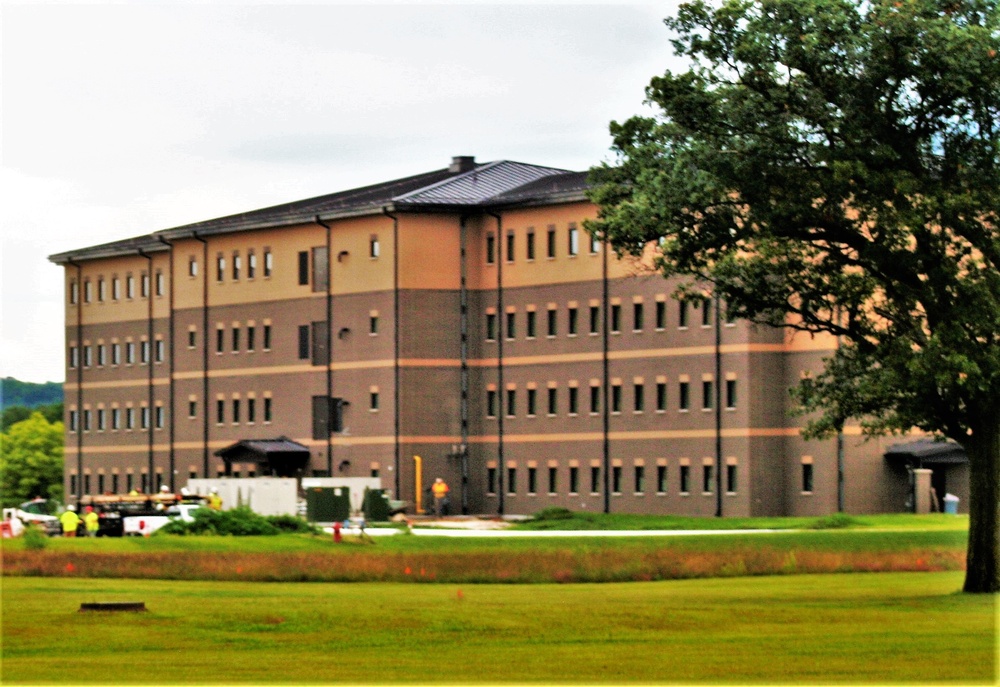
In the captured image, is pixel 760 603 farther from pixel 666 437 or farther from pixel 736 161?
pixel 666 437

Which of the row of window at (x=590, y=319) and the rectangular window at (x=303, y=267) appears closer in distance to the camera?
the row of window at (x=590, y=319)

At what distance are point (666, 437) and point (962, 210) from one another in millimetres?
46483

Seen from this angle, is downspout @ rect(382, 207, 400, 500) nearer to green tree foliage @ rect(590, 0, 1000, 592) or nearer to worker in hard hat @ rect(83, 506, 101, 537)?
worker in hard hat @ rect(83, 506, 101, 537)

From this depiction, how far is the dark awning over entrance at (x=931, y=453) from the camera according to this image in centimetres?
8131

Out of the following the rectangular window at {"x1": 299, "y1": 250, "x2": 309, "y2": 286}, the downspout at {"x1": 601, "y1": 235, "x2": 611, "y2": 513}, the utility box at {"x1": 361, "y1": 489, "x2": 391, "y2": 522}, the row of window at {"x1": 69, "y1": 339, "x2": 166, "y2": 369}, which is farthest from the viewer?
the row of window at {"x1": 69, "y1": 339, "x2": 166, "y2": 369}

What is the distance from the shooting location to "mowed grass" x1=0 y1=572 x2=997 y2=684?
94.2 ft

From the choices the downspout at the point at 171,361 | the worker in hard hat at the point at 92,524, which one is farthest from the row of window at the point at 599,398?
the worker in hard hat at the point at 92,524

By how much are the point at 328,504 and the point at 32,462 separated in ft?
214

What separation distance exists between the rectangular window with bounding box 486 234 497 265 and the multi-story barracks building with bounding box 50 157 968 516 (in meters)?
0.13

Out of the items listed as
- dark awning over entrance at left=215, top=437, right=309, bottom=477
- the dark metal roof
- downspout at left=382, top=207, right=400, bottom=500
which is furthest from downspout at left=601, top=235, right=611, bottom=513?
dark awning over entrance at left=215, top=437, right=309, bottom=477

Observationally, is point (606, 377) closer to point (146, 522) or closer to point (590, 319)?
point (590, 319)

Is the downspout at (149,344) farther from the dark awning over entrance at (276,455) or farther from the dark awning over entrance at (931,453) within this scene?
the dark awning over entrance at (931,453)

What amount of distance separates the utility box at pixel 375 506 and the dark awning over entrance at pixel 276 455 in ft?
46.6

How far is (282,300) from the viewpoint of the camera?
9888 centimetres
